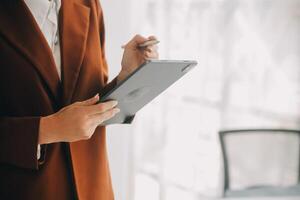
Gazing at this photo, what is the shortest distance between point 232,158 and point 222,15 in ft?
2.48

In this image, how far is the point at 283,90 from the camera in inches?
85.3

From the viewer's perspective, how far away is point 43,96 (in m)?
0.95

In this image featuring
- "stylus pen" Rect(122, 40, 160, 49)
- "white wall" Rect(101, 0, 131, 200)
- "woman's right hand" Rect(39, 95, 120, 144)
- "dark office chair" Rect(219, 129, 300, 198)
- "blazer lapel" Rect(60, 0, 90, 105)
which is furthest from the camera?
"white wall" Rect(101, 0, 131, 200)

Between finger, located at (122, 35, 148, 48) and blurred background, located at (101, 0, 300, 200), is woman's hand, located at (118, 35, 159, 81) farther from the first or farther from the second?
blurred background, located at (101, 0, 300, 200)

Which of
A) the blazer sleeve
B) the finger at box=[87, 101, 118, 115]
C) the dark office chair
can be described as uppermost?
the finger at box=[87, 101, 118, 115]

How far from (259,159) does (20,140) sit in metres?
1.58

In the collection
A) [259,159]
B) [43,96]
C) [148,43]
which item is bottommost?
[259,159]

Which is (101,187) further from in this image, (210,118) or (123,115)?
(210,118)

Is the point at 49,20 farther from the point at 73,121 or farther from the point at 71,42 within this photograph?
the point at 73,121

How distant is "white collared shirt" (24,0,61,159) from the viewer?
0.97 meters

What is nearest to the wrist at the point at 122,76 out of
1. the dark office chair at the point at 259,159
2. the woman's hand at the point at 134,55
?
the woman's hand at the point at 134,55

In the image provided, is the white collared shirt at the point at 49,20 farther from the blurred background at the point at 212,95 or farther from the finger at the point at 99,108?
the blurred background at the point at 212,95

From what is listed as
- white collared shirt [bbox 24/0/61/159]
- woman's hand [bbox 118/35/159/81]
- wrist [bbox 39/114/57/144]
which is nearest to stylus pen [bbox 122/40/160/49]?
woman's hand [bbox 118/35/159/81]

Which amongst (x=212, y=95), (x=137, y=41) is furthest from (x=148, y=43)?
(x=212, y=95)
